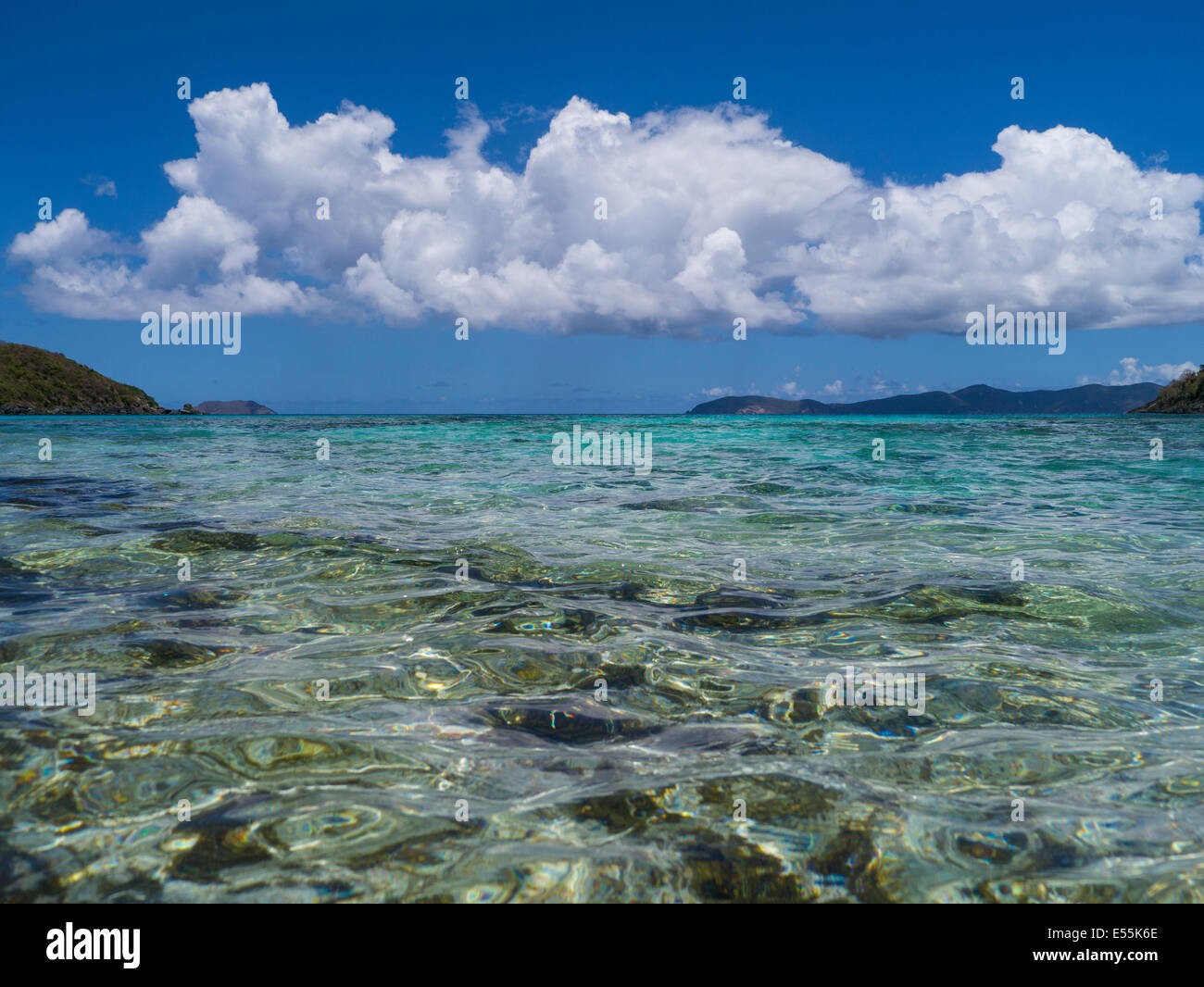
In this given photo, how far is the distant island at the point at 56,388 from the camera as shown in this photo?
132 metres

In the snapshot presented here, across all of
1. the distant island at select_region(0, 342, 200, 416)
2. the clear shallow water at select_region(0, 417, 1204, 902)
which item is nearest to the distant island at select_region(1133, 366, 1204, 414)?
the clear shallow water at select_region(0, 417, 1204, 902)

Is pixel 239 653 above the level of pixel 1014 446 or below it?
below

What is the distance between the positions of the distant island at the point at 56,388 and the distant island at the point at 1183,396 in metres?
185

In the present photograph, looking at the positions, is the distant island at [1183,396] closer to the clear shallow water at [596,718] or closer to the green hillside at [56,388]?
the clear shallow water at [596,718]

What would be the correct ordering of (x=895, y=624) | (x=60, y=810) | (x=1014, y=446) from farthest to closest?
(x=1014, y=446)
(x=895, y=624)
(x=60, y=810)

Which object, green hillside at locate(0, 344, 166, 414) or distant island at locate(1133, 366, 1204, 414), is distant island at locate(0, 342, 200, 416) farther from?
distant island at locate(1133, 366, 1204, 414)

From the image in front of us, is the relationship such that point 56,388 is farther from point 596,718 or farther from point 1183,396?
point 1183,396

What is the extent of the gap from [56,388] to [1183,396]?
8191 inches

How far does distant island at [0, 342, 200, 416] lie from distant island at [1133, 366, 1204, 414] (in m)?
185

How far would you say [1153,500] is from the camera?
12258 millimetres

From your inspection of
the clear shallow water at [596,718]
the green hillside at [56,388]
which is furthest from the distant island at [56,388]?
the clear shallow water at [596,718]
